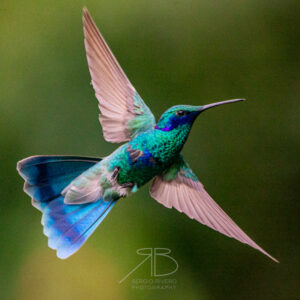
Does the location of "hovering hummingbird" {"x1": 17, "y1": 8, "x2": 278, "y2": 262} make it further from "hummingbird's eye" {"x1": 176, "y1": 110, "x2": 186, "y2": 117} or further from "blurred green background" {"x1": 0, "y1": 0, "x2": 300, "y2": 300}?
"blurred green background" {"x1": 0, "y1": 0, "x2": 300, "y2": 300}

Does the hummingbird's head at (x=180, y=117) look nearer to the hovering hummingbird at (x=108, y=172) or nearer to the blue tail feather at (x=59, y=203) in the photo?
the hovering hummingbird at (x=108, y=172)

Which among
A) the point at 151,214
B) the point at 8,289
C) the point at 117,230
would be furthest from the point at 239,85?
the point at 8,289

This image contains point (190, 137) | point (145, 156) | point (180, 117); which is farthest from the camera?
point (190, 137)
